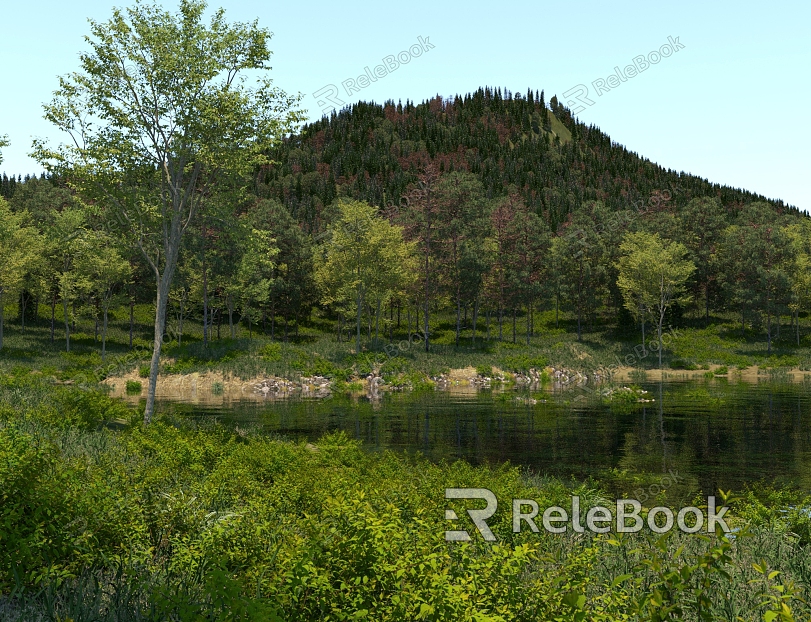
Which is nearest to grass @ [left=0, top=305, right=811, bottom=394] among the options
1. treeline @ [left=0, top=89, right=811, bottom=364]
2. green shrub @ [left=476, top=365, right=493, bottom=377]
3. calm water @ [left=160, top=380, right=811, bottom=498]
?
green shrub @ [left=476, top=365, right=493, bottom=377]

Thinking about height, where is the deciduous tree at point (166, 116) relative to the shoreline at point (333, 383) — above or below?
above

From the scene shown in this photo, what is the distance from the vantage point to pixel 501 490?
11430 mm

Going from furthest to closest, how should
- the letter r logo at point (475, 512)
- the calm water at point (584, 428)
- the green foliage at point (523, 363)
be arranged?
the green foliage at point (523, 363) < the calm water at point (584, 428) < the letter r logo at point (475, 512)

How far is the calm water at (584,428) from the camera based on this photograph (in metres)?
19.0

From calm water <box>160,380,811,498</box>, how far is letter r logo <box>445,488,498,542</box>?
7240mm

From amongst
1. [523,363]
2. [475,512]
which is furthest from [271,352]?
[475,512]

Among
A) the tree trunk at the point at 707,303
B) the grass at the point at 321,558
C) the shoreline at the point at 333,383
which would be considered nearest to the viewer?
the grass at the point at 321,558

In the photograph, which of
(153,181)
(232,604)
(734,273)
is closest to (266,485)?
(232,604)

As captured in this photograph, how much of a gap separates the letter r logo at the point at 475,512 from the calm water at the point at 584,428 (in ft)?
23.8

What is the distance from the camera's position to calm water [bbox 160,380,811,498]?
19000 millimetres

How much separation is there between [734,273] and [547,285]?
2849 centimetres

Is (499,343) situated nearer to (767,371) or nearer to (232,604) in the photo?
→ (767,371)

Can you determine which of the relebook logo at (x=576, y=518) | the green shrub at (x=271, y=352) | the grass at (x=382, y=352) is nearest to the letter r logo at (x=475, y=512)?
the relebook logo at (x=576, y=518)

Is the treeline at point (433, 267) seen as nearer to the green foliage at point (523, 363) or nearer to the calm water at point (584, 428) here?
the green foliage at point (523, 363)
